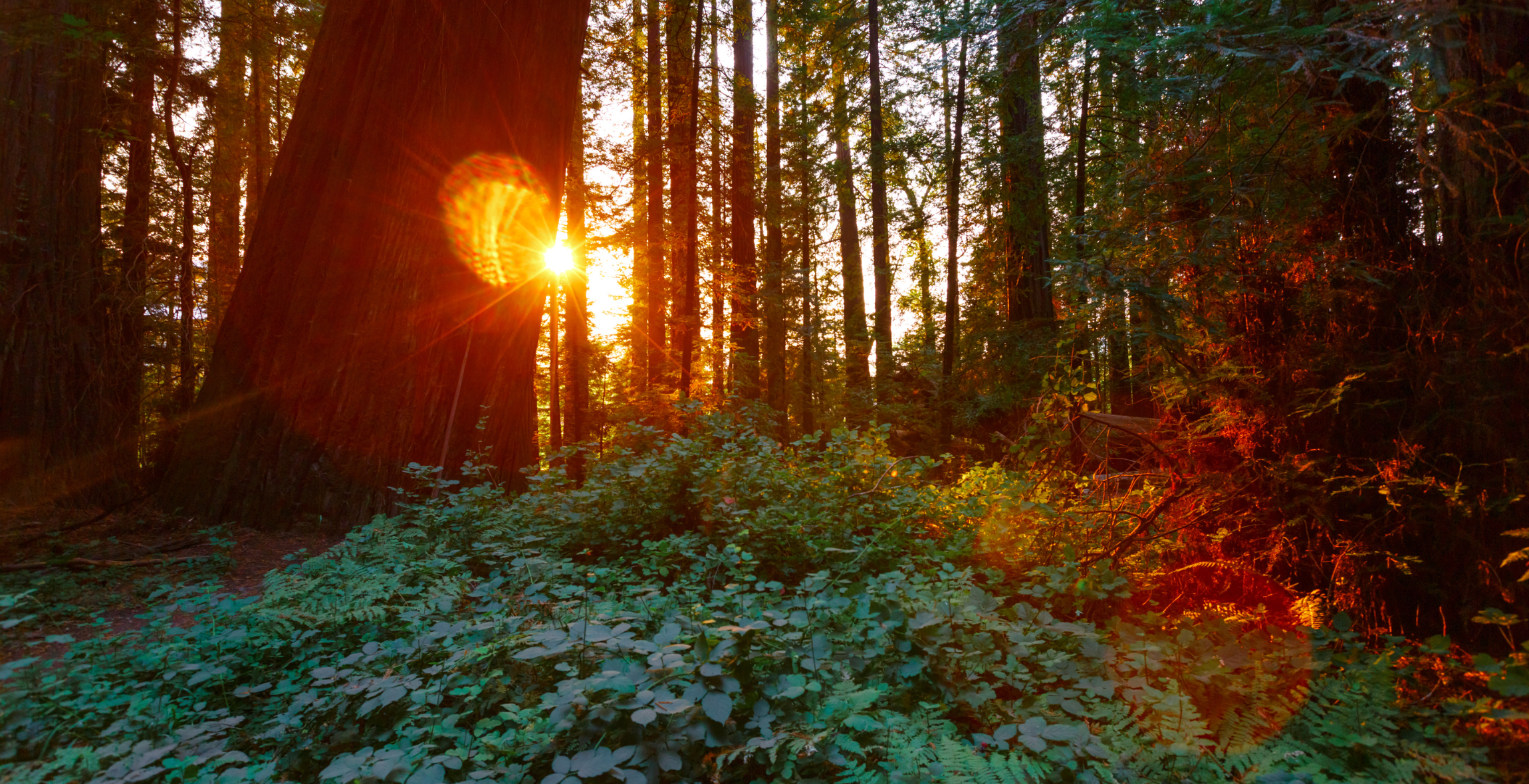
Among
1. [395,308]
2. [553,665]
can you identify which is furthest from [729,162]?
[553,665]

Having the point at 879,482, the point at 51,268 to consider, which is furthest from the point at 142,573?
the point at 879,482

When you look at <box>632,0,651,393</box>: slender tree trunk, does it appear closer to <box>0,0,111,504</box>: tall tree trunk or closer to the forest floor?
<box>0,0,111,504</box>: tall tree trunk

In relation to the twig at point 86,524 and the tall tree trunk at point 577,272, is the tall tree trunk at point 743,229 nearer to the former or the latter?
the tall tree trunk at point 577,272

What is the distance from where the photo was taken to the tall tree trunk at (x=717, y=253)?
1223cm

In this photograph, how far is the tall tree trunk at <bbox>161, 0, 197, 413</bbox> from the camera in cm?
741

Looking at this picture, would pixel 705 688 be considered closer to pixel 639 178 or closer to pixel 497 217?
pixel 497 217

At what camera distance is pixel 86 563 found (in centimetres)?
408

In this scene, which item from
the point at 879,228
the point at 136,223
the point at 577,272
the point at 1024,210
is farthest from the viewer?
the point at 879,228

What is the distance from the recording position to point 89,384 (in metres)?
5.85

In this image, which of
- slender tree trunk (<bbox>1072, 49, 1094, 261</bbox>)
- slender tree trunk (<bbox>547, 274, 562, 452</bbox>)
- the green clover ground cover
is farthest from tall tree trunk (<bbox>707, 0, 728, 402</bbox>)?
the green clover ground cover

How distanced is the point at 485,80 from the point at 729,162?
8451mm

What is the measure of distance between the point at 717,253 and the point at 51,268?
1173 centimetres

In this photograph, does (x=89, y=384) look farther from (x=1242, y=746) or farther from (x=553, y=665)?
(x=1242, y=746)

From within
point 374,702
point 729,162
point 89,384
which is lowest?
point 374,702
